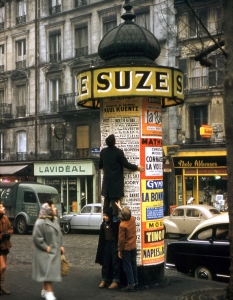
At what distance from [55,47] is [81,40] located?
2.50 meters

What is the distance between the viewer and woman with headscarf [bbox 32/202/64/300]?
346 inches

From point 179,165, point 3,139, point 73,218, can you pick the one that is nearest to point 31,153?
point 3,139

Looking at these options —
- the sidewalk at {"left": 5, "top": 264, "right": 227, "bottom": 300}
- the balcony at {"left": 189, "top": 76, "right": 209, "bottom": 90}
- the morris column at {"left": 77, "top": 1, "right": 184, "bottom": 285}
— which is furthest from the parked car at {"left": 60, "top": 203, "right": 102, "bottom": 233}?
the morris column at {"left": 77, "top": 1, "right": 184, "bottom": 285}

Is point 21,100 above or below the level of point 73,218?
above

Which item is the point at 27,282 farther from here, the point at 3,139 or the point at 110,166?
the point at 3,139

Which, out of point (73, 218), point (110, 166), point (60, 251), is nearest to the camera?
point (60, 251)

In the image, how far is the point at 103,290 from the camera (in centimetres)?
995

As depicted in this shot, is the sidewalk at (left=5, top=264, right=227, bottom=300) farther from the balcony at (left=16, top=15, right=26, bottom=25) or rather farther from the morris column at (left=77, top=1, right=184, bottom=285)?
the balcony at (left=16, top=15, right=26, bottom=25)

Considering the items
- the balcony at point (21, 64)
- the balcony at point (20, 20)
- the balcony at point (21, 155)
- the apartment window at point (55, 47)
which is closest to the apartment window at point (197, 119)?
the apartment window at point (55, 47)

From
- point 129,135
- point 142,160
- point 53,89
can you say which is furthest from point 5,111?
point 142,160

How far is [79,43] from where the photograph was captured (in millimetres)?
38094

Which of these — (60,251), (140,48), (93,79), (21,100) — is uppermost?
(21,100)

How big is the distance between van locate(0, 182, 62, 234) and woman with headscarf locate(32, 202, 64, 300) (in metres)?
18.3

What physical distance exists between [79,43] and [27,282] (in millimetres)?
29079
